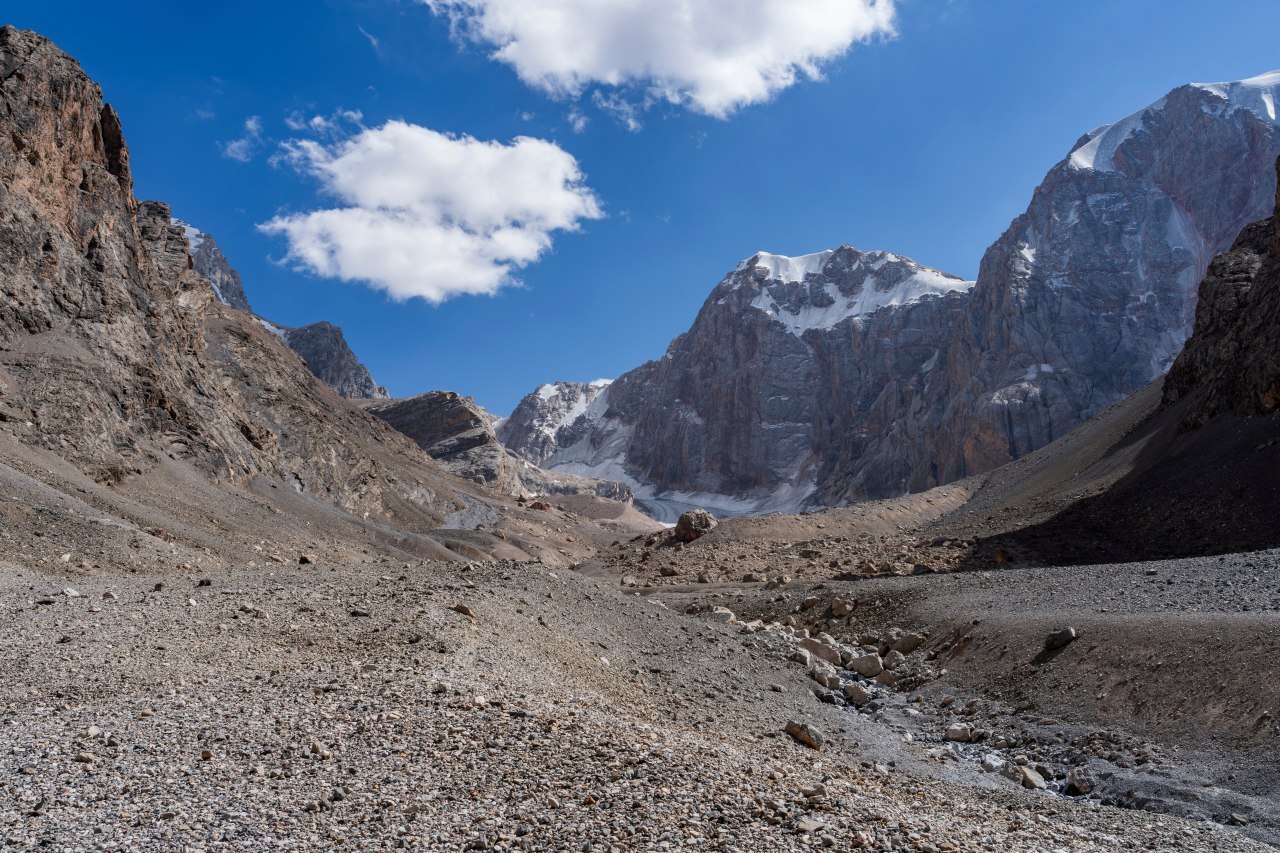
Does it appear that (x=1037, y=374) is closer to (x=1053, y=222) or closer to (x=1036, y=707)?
(x=1053, y=222)

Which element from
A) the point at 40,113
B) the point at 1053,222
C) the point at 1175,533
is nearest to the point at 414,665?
the point at 1175,533

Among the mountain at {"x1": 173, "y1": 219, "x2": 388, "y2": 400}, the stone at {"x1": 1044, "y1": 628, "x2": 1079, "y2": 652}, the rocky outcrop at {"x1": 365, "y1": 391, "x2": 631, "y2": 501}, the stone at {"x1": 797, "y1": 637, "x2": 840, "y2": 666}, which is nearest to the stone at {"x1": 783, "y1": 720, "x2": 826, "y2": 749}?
the stone at {"x1": 1044, "y1": 628, "x2": 1079, "y2": 652}

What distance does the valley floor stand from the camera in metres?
6.79

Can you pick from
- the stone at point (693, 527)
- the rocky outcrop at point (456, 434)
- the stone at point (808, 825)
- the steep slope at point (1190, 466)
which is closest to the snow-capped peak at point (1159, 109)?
the steep slope at point (1190, 466)

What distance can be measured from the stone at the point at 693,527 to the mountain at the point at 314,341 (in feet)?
398

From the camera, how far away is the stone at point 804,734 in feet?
40.1

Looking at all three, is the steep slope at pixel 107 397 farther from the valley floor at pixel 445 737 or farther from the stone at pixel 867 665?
the stone at pixel 867 665

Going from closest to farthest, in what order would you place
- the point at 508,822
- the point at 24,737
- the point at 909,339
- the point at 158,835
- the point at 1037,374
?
the point at 158,835 < the point at 508,822 < the point at 24,737 < the point at 1037,374 < the point at 909,339

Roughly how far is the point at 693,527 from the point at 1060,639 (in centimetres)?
4021

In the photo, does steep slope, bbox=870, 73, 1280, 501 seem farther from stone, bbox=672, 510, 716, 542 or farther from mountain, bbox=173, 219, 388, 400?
mountain, bbox=173, 219, 388, 400

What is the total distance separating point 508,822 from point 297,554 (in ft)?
102

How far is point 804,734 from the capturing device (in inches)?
485

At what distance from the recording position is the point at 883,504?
64.0 metres

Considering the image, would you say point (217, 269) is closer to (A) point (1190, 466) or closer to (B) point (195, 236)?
(B) point (195, 236)
